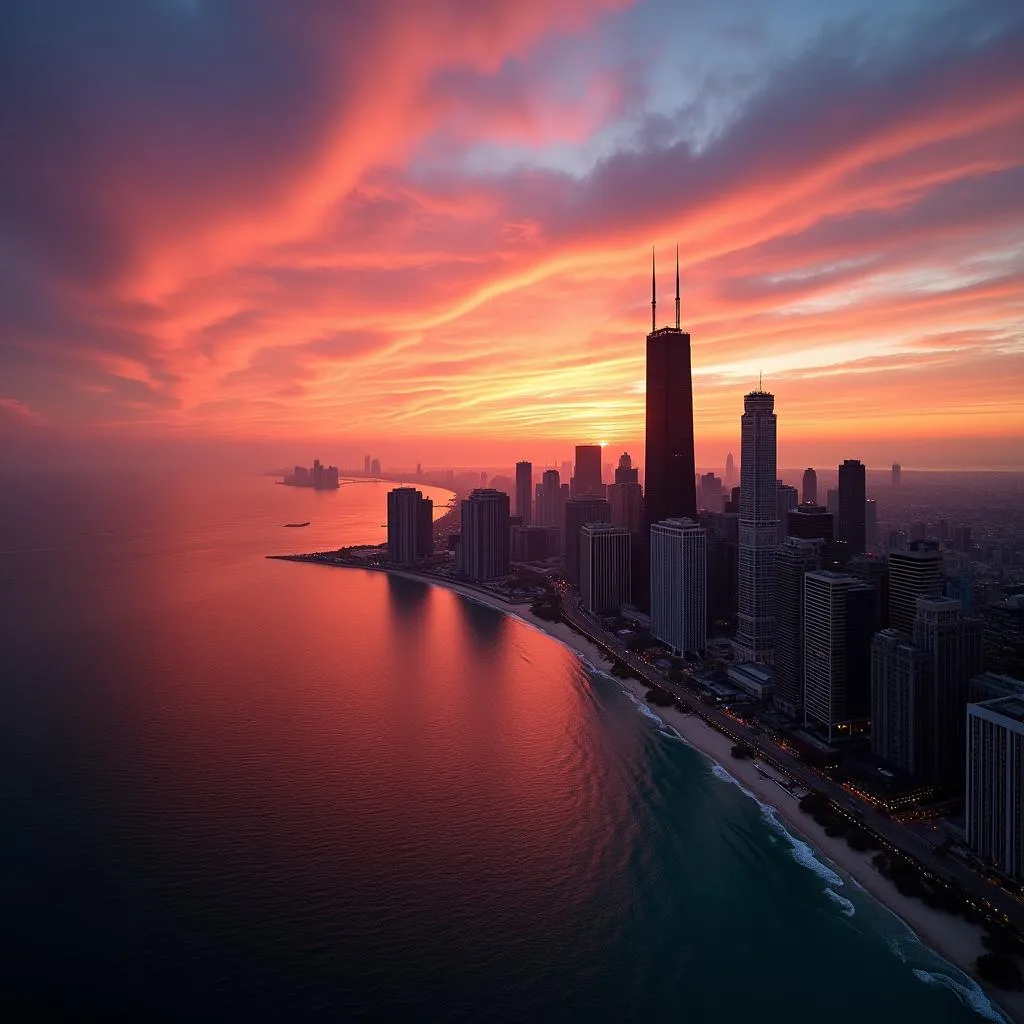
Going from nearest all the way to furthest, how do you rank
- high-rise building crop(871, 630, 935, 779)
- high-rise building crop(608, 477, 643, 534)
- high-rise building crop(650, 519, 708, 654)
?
high-rise building crop(871, 630, 935, 779) < high-rise building crop(650, 519, 708, 654) < high-rise building crop(608, 477, 643, 534)

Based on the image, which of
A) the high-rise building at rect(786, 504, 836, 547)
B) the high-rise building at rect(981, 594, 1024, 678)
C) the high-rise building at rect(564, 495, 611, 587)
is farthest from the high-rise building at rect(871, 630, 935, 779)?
the high-rise building at rect(564, 495, 611, 587)

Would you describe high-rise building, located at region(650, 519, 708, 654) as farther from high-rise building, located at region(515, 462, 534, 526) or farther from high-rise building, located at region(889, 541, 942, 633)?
high-rise building, located at region(515, 462, 534, 526)

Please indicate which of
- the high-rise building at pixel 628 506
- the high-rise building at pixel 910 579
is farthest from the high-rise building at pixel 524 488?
the high-rise building at pixel 910 579

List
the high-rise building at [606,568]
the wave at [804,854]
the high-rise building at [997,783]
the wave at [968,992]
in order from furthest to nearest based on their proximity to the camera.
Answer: the high-rise building at [606,568] < the wave at [804,854] < the high-rise building at [997,783] < the wave at [968,992]

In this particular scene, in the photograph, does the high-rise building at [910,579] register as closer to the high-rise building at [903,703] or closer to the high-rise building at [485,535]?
the high-rise building at [903,703]

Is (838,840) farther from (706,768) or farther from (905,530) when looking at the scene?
(905,530)

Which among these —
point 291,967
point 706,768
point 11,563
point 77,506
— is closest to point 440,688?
point 706,768
